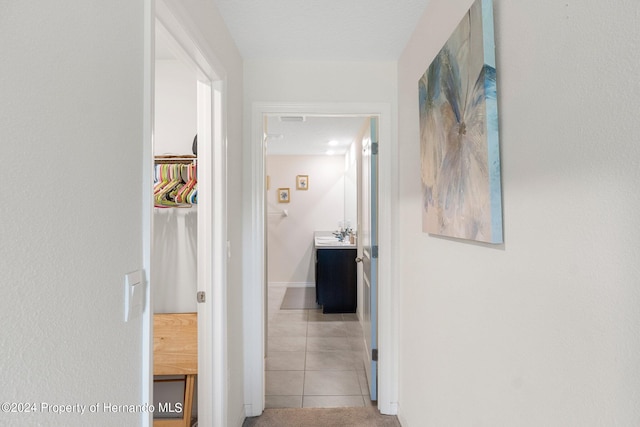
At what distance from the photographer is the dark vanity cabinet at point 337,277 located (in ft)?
14.4

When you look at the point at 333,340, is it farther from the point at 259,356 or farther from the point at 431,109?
the point at 431,109

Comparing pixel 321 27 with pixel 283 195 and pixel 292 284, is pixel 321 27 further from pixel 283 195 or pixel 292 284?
pixel 292 284

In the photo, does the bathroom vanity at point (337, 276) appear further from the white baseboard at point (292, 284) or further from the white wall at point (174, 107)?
the white wall at point (174, 107)

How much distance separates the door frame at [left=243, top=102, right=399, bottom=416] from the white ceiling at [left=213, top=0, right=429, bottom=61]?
32 centimetres

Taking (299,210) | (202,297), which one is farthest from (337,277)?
(202,297)

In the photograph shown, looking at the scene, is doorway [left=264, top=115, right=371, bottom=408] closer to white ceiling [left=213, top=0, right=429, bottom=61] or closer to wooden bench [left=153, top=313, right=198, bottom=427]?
white ceiling [left=213, top=0, right=429, bottom=61]

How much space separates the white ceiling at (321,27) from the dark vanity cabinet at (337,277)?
2670 millimetres

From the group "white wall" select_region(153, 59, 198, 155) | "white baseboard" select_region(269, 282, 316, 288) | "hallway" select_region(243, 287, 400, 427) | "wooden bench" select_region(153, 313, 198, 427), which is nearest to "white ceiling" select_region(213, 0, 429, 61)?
"white wall" select_region(153, 59, 198, 155)

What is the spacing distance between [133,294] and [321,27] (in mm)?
1683

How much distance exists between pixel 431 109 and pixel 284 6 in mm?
914

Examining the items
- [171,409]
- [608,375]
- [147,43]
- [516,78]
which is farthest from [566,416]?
[171,409]

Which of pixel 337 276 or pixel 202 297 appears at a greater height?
pixel 202 297

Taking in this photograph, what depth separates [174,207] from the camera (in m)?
2.04

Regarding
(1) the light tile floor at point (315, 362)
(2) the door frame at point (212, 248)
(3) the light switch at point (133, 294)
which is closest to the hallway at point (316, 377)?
(1) the light tile floor at point (315, 362)
